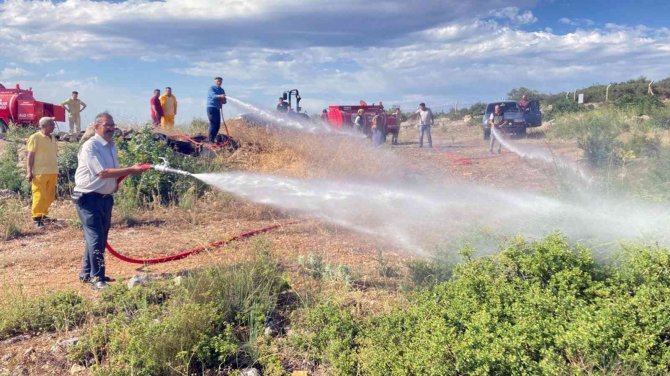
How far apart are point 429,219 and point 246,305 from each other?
15.0 ft

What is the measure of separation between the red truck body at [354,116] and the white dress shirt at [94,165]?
15877 millimetres

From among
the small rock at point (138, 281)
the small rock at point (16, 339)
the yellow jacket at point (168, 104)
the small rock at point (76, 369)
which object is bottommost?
the small rock at point (76, 369)

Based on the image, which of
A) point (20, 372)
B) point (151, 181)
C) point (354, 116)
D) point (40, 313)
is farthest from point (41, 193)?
point (354, 116)

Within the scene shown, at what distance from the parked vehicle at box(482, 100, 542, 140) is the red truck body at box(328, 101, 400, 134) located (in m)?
3.82

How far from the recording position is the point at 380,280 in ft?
19.0

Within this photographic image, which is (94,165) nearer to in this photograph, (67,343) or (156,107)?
(67,343)

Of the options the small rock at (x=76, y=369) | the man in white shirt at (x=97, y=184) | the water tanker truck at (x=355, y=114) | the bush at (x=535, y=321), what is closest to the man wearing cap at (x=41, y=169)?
the man in white shirt at (x=97, y=184)

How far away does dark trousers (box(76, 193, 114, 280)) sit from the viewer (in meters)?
Result: 5.67

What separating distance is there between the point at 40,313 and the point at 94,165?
1494 millimetres

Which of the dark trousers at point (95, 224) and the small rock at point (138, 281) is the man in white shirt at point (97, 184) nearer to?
the dark trousers at point (95, 224)

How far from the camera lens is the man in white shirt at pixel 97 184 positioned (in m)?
5.55

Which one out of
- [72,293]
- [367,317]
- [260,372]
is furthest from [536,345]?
[72,293]

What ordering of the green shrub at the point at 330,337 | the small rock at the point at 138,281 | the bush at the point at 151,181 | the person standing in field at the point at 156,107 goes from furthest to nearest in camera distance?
the person standing in field at the point at 156,107
the bush at the point at 151,181
the small rock at the point at 138,281
the green shrub at the point at 330,337

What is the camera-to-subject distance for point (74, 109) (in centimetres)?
1889
